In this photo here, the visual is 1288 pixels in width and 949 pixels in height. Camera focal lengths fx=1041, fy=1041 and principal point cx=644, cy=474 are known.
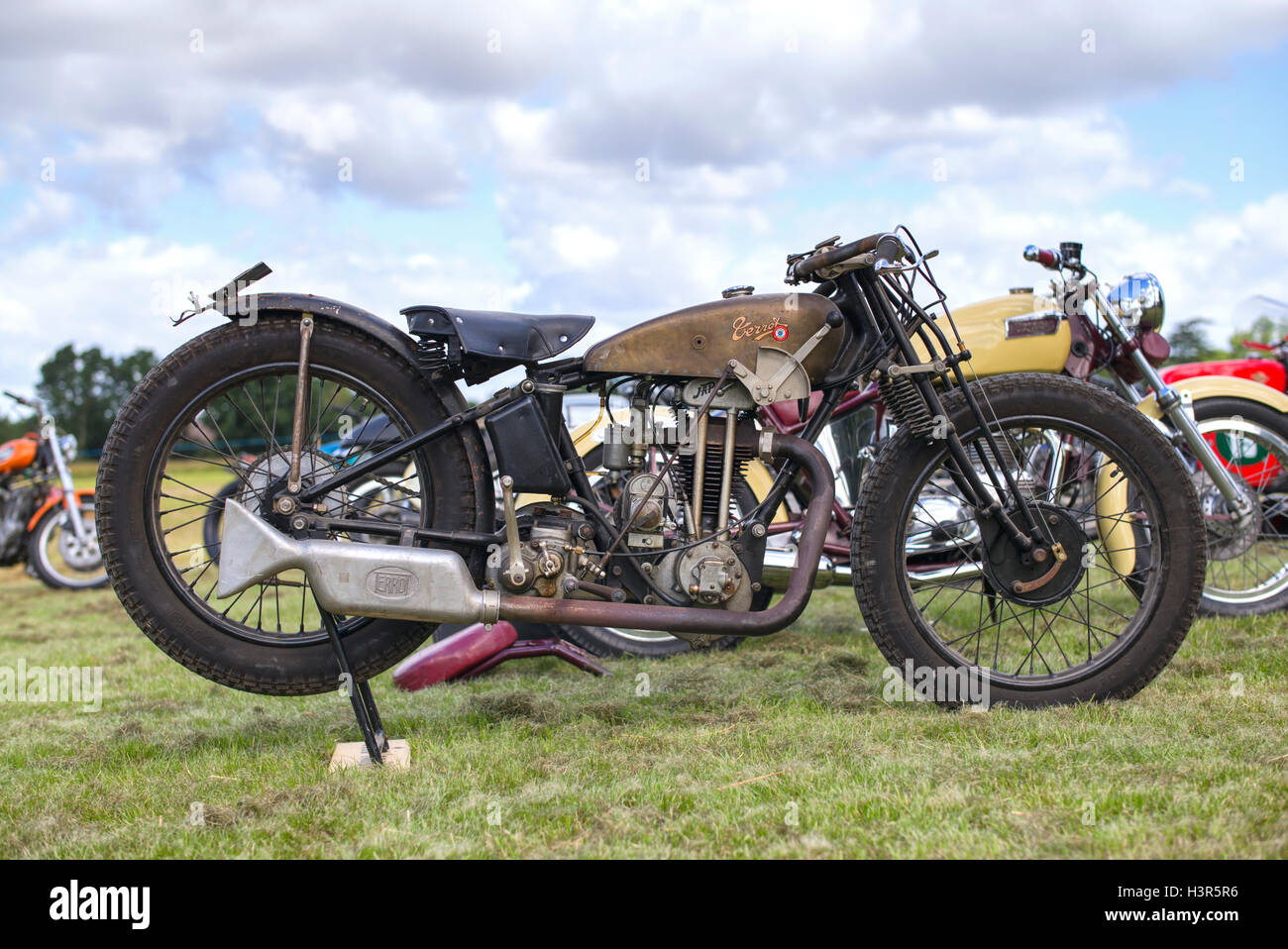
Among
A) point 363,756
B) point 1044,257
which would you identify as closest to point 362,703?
point 363,756

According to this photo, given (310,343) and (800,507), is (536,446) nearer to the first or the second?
(310,343)

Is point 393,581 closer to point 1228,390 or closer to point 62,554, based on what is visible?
point 1228,390

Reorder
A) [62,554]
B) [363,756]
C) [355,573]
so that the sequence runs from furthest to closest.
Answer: [62,554] < [363,756] < [355,573]

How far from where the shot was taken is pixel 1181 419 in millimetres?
4688

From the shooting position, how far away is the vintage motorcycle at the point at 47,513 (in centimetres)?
877

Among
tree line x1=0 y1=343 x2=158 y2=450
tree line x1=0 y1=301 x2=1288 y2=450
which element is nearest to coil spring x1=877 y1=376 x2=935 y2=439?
tree line x1=0 y1=301 x2=1288 y2=450

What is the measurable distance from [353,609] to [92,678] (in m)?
2.28

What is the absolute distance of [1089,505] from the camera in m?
3.65

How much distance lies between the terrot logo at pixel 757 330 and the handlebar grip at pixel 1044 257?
172cm

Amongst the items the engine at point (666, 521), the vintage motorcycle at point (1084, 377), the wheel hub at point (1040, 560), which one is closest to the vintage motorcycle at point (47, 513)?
the vintage motorcycle at point (1084, 377)

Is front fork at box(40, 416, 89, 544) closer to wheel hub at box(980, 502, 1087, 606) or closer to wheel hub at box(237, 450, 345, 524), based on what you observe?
wheel hub at box(237, 450, 345, 524)

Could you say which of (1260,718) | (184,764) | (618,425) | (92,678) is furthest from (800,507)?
(92,678)

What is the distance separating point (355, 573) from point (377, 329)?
73 centimetres
